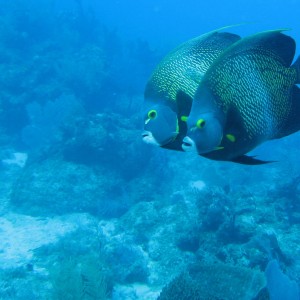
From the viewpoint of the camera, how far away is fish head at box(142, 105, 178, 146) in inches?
44.3

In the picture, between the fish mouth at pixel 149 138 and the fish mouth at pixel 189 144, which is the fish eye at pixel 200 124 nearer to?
the fish mouth at pixel 189 144

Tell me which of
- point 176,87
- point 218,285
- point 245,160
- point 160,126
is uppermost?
point 176,87

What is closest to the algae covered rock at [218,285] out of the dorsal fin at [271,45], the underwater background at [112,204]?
the underwater background at [112,204]

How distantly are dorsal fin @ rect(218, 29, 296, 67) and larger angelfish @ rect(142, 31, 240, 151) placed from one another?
0.20 m

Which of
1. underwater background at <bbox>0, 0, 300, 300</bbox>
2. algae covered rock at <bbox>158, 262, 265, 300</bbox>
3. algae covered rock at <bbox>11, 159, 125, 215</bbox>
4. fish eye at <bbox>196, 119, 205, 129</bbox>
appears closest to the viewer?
fish eye at <bbox>196, 119, 205, 129</bbox>

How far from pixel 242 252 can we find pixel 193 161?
8.20 meters

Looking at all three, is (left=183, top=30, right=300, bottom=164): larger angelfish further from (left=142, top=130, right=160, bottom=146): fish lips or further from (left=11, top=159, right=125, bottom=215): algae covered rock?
(left=11, top=159, right=125, bottom=215): algae covered rock

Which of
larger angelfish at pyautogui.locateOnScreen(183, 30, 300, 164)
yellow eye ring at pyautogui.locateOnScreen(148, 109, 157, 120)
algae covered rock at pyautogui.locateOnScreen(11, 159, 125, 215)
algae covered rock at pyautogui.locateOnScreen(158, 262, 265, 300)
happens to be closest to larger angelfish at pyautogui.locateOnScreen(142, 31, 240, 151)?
yellow eye ring at pyautogui.locateOnScreen(148, 109, 157, 120)

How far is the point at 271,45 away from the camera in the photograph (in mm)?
1175

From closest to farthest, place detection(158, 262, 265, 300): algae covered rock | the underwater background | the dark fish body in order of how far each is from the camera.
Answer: the dark fish body, detection(158, 262, 265, 300): algae covered rock, the underwater background

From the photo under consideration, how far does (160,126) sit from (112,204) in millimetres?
9425

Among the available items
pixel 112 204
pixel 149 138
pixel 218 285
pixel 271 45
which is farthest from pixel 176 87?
pixel 112 204

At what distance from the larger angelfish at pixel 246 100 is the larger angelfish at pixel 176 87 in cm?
13

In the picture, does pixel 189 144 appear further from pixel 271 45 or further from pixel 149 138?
pixel 271 45
